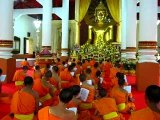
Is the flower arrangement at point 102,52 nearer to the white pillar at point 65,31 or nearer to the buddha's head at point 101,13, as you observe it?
the white pillar at point 65,31

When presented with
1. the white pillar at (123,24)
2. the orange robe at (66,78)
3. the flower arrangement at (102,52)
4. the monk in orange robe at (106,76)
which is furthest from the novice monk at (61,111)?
the white pillar at (123,24)

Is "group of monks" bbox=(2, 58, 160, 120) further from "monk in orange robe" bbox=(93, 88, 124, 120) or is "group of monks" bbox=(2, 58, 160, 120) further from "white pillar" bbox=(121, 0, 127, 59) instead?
"white pillar" bbox=(121, 0, 127, 59)

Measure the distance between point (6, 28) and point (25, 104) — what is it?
6534mm

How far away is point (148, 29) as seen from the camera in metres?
10.0

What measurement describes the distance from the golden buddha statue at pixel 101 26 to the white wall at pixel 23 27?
5.83m

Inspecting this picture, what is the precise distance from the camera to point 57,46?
2589cm

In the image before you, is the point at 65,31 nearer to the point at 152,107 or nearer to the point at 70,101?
the point at 70,101

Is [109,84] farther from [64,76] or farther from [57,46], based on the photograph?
[57,46]

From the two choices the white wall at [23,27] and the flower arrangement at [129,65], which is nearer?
the flower arrangement at [129,65]

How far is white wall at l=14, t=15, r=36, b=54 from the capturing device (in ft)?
82.2

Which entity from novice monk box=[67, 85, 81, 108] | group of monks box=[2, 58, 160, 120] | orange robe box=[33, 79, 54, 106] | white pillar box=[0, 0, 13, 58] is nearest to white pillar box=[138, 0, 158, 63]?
group of monks box=[2, 58, 160, 120]

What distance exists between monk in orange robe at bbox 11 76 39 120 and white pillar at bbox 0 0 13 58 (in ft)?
19.7

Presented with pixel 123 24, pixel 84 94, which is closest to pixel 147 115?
pixel 84 94

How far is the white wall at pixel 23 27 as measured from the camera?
82.2ft
